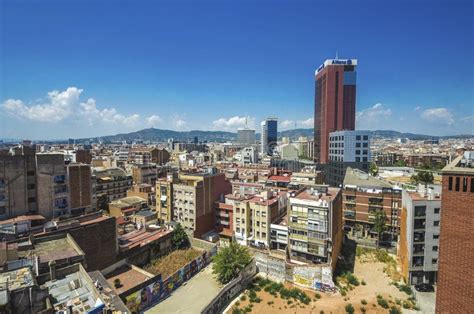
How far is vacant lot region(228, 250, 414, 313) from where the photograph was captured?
28.1 meters

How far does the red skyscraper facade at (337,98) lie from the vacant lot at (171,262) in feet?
249

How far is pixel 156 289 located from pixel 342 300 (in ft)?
68.8

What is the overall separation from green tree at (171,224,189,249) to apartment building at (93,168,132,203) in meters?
28.2

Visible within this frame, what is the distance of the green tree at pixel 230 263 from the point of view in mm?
32469

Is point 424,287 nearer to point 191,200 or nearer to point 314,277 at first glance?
point 314,277

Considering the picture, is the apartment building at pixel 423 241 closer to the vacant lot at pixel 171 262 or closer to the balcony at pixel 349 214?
the balcony at pixel 349 214

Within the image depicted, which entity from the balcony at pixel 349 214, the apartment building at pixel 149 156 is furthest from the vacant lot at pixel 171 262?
the apartment building at pixel 149 156

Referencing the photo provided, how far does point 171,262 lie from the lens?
37.1 meters

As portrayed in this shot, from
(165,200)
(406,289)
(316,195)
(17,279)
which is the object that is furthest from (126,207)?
(406,289)

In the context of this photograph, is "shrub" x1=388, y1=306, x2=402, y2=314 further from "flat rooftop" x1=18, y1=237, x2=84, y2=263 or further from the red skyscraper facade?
the red skyscraper facade

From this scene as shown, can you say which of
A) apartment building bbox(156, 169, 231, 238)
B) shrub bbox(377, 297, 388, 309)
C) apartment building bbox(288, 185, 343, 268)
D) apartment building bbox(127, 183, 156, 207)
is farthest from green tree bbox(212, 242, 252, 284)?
apartment building bbox(127, 183, 156, 207)

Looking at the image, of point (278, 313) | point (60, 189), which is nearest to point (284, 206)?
point (278, 313)

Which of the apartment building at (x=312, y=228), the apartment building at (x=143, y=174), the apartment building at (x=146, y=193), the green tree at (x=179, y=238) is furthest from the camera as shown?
the apartment building at (x=143, y=174)

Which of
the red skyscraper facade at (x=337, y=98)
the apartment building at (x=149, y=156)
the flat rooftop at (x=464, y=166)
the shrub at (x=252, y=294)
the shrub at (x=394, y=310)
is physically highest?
the red skyscraper facade at (x=337, y=98)
